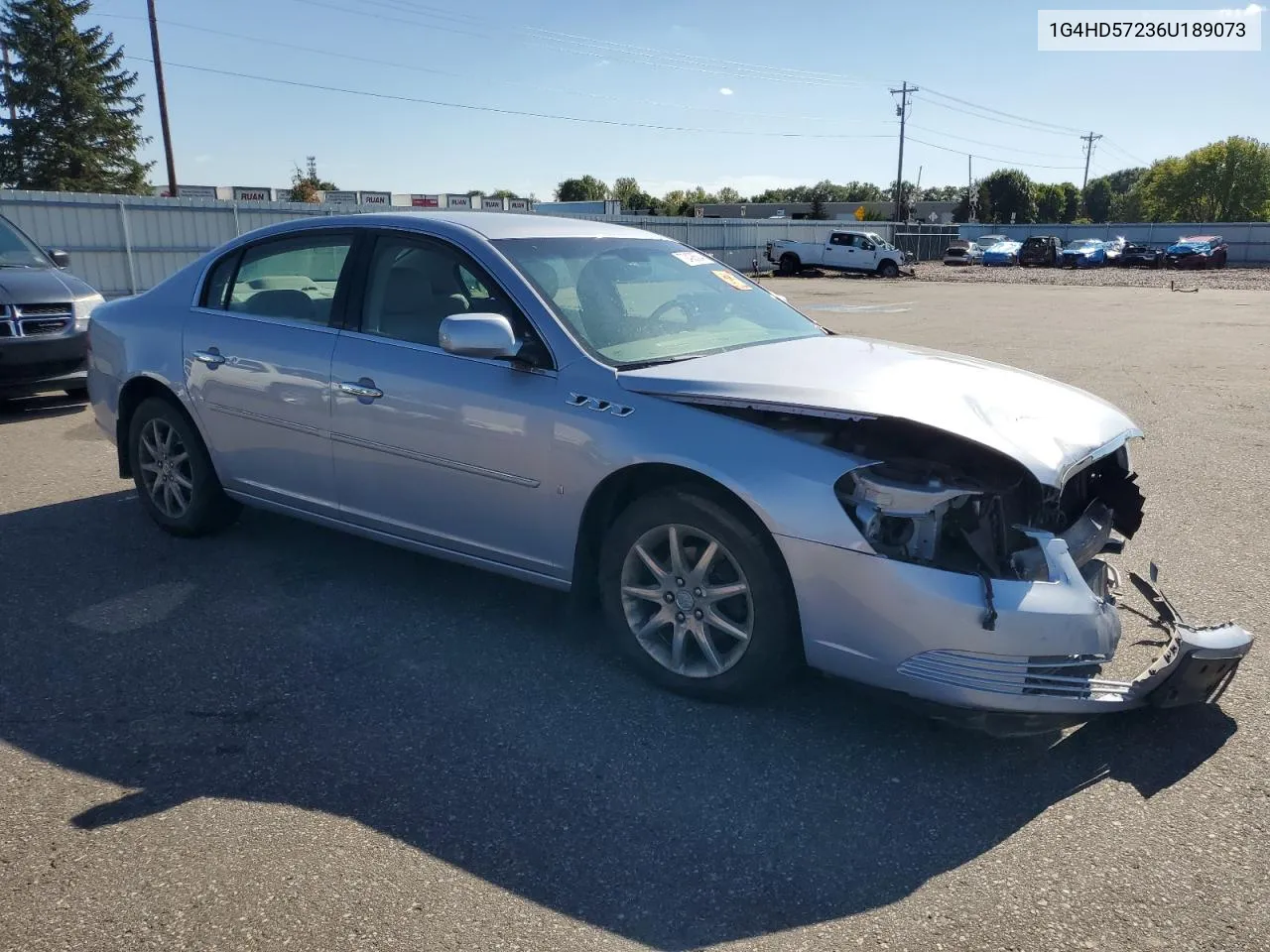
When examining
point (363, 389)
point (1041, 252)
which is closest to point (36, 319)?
point (363, 389)

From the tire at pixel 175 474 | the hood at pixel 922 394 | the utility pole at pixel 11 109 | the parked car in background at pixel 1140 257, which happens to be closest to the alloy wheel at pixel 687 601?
the hood at pixel 922 394

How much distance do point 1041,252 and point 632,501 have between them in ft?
166

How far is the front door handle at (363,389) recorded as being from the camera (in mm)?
4250

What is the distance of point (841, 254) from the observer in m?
40.0

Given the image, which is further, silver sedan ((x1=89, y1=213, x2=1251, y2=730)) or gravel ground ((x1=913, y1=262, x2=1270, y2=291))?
gravel ground ((x1=913, y1=262, x2=1270, y2=291))

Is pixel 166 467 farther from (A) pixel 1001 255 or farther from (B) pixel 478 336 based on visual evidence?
(A) pixel 1001 255

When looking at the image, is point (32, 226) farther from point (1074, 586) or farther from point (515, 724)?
point (1074, 586)

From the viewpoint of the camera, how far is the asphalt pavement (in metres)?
2.52

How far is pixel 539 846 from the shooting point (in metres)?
2.81

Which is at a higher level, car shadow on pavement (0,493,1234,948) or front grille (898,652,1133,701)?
front grille (898,652,1133,701)

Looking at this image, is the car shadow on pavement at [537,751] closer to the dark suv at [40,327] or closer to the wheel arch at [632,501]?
the wheel arch at [632,501]

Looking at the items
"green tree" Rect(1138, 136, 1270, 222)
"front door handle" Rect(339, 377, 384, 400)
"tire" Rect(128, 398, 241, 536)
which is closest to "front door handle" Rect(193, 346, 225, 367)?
"tire" Rect(128, 398, 241, 536)

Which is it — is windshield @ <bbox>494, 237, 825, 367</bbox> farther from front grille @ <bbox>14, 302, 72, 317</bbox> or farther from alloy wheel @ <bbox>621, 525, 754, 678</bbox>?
front grille @ <bbox>14, 302, 72, 317</bbox>

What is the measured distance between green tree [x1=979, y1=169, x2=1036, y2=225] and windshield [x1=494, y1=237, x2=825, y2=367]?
110 meters
